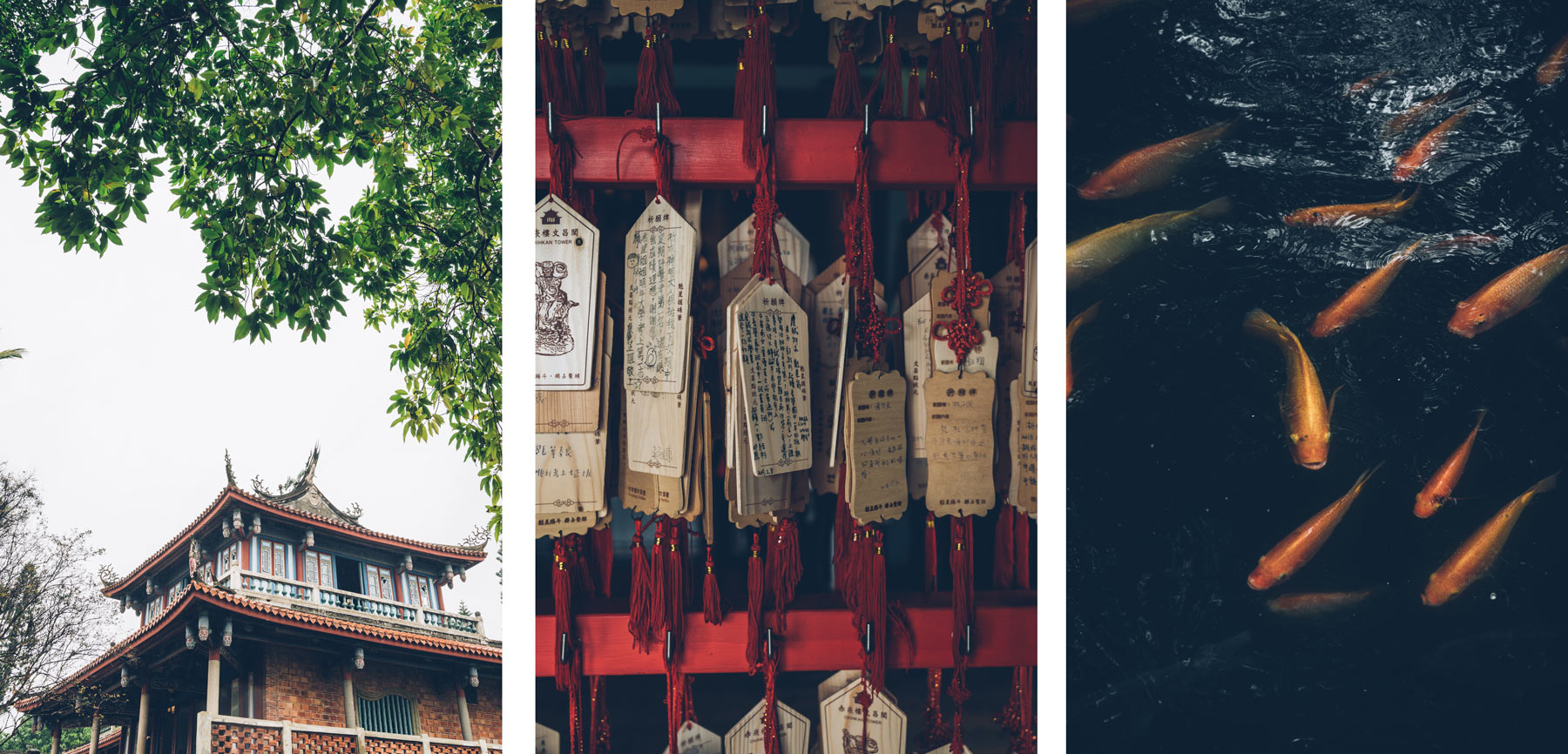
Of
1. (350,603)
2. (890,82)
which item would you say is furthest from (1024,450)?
(350,603)

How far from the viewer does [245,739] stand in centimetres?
90

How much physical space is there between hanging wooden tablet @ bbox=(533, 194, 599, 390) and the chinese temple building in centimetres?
24

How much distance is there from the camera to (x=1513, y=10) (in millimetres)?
832

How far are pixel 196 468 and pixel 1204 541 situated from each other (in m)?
1.10

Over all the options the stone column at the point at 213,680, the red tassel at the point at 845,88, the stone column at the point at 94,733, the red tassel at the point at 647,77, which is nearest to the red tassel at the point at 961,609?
the red tassel at the point at 845,88

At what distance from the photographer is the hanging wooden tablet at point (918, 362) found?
1.02 metres

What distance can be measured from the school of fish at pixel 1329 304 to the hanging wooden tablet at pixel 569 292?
0.55 m

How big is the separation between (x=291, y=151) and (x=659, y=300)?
0.45m

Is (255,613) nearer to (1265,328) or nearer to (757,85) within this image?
(757,85)

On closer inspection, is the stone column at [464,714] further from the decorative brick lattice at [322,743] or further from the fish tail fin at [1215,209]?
the fish tail fin at [1215,209]

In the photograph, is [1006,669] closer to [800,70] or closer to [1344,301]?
[1344,301]

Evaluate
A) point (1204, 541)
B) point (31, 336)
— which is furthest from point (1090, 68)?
point (31, 336)

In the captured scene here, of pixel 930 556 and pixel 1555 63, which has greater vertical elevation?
pixel 1555 63

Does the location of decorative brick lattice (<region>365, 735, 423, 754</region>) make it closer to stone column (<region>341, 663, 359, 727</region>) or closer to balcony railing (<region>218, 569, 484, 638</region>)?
stone column (<region>341, 663, 359, 727</region>)
